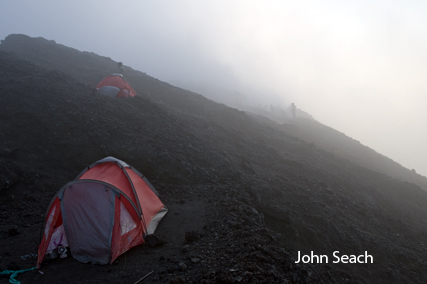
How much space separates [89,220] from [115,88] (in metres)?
16.3

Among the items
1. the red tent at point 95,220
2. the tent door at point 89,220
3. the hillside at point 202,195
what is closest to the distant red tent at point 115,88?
the hillside at point 202,195

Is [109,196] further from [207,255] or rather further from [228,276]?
[228,276]

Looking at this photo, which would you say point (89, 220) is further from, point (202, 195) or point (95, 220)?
point (202, 195)

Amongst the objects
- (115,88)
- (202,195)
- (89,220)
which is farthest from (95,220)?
(115,88)

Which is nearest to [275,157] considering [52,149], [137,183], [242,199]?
[242,199]

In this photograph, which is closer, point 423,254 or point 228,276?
point 228,276

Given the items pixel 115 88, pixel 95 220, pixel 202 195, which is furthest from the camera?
pixel 115 88

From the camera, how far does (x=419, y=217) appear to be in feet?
59.3

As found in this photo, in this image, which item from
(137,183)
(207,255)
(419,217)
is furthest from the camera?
(419,217)

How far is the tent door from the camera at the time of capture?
762 centimetres

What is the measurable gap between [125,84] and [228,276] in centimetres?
2039

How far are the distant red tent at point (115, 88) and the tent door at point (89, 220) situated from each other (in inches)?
590

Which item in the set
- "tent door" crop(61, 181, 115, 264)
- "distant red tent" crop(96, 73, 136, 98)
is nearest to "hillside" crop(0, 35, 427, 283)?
"tent door" crop(61, 181, 115, 264)

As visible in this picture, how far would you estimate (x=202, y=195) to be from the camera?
39.6 ft
